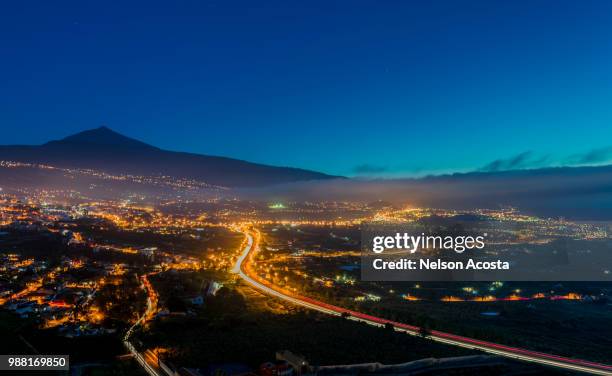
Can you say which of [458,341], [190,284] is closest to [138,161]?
[190,284]

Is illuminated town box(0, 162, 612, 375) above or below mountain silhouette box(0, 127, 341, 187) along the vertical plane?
below

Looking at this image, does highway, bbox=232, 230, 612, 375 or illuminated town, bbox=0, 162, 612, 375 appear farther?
illuminated town, bbox=0, 162, 612, 375

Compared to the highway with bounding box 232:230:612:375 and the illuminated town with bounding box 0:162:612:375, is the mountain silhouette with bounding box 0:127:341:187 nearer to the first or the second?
the illuminated town with bounding box 0:162:612:375

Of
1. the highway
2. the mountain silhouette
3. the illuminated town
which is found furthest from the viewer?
the mountain silhouette

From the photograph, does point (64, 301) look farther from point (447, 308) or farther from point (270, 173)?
point (270, 173)

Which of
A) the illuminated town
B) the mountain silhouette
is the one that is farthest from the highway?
the mountain silhouette

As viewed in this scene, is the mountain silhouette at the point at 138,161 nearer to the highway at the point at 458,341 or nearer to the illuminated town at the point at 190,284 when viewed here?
the illuminated town at the point at 190,284

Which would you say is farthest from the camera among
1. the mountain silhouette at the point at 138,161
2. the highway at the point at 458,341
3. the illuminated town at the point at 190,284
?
the mountain silhouette at the point at 138,161

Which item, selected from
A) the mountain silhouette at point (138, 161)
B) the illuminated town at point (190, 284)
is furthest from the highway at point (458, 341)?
the mountain silhouette at point (138, 161)
